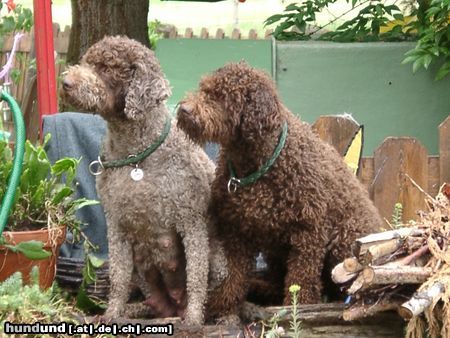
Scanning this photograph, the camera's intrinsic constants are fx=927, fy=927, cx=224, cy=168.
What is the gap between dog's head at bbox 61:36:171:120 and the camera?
3.93 m

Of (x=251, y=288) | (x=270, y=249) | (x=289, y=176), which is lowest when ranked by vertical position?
(x=251, y=288)

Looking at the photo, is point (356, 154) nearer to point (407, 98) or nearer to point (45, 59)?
point (407, 98)

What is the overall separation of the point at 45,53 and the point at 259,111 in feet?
7.26

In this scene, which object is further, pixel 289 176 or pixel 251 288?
pixel 251 288

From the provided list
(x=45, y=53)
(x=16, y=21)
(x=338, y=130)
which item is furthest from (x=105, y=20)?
(x=338, y=130)

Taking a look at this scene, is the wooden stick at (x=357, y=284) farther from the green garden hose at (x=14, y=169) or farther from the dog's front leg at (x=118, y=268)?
the green garden hose at (x=14, y=169)

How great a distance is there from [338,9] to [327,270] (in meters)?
7.43

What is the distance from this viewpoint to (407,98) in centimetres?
684

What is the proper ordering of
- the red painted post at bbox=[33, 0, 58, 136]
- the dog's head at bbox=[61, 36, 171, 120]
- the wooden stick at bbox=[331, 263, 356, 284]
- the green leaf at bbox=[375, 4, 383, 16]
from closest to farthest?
the wooden stick at bbox=[331, 263, 356, 284]
the dog's head at bbox=[61, 36, 171, 120]
the red painted post at bbox=[33, 0, 58, 136]
the green leaf at bbox=[375, 4, 383, 16]

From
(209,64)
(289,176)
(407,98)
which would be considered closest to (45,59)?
(209,64)

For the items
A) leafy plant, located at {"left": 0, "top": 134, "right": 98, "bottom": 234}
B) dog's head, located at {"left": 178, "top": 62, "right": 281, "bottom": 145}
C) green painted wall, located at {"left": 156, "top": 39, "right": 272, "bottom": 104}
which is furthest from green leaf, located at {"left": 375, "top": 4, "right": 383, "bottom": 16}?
leafy plant, located at {"left": 0, "top": 134, "right": 98, "bottom": 234}

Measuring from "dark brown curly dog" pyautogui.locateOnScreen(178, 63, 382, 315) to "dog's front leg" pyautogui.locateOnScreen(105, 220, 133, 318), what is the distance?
41 centimetres

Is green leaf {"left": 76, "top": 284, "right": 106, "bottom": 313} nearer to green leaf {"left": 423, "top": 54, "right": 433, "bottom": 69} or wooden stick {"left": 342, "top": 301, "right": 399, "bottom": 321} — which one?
wooden stick {"left": 342, "top": 301, "right": 399, "bottom": 321}

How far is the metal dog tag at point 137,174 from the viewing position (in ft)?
13.3
